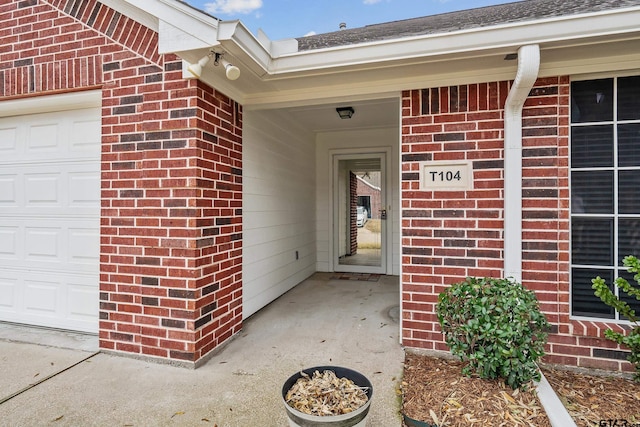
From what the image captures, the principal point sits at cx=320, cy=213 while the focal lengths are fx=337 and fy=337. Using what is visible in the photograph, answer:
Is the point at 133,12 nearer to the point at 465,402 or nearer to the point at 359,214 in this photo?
the point at 465,402

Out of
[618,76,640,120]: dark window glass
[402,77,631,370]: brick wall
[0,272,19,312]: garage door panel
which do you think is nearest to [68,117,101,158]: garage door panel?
[0,272,19,312]: garage door panel

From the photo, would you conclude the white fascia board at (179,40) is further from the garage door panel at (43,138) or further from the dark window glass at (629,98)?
the dark window glass at (629,98)

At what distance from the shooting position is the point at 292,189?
534 centimetres

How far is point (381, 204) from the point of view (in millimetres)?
6258

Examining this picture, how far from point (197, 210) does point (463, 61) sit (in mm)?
2454

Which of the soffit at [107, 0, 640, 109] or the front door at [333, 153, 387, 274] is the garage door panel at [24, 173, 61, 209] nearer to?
the soffit at [107, 0, 640, 109]

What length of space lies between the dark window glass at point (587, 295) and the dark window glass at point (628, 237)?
18 cm

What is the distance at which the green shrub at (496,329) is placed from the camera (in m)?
2.14

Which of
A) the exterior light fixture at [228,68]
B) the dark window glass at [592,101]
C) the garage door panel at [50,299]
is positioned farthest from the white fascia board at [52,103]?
the dark window glass at [592,101]

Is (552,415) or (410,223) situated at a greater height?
(410,223)

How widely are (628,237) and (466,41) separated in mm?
1992

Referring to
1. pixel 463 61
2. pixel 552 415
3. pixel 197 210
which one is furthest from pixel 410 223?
pixel 197 210

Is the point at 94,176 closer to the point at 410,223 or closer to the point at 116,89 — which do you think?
the point at 116,89

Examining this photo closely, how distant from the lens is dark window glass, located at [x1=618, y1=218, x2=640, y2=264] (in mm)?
2640
